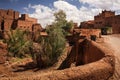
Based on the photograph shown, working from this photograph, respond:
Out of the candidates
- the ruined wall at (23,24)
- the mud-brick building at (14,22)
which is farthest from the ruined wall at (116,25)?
the ruined wall at (23,24)

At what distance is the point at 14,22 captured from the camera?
40.4 meters

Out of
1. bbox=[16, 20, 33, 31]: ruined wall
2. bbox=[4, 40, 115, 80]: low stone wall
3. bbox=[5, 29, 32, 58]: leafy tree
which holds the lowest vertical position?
bbox=[5, 29, 32, 58]: leafy tree

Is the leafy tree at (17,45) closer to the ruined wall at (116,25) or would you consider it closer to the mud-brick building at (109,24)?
the mud-brick building at (109,24)

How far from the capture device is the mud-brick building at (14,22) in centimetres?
3925

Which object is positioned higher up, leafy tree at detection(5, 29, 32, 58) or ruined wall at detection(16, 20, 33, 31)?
ruined wall at detection(16, 20, 33, 31)

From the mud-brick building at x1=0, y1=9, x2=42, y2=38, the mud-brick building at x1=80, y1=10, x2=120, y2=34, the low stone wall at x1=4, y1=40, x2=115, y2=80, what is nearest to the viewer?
the low stone wall at x1=4, y1=40, x2=115, y2=80

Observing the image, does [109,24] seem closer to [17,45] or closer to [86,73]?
[17,45]

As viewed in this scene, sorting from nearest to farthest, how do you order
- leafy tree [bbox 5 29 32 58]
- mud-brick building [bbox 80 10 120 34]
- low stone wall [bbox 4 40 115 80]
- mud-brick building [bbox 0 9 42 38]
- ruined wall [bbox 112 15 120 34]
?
low stone wall [bbox 4 40 115 80], leafy tree [bbox 5 29 32 58], ruined wall [bbox 112 15 120 34], mud-brick building [bbox 80 10 120 34], mud-brick building [bbox 0 9 42 38]

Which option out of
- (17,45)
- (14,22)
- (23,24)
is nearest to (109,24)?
(23,24)

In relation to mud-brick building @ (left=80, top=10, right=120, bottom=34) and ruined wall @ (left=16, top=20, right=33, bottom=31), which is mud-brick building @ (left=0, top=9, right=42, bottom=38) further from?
mud-brick building @ (left=80, top=10, right=120, bottom=34)

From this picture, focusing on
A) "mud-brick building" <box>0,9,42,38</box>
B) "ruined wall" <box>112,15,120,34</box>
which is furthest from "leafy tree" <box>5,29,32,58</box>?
"ruined wall" <box>112,15,120,34</box>

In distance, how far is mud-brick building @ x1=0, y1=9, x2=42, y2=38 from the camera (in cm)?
3925

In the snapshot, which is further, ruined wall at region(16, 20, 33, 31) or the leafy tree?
ruined wall at region(16, 20, 33, 31)

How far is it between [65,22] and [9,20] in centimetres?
1151
